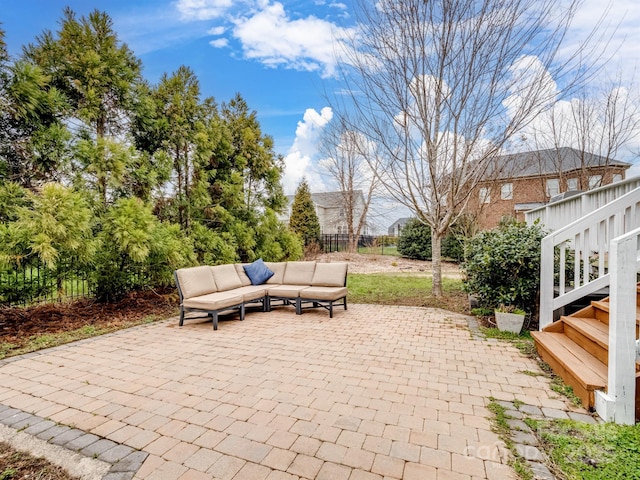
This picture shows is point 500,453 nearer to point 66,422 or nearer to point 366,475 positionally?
point 366,475

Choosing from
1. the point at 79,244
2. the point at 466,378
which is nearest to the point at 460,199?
the point at 466,378

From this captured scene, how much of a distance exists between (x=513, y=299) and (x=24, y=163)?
8760 mm

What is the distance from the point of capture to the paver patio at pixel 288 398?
7.00 ft

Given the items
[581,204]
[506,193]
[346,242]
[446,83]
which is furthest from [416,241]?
[581,204]

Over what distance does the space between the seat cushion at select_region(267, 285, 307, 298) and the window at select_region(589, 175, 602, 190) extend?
11.9 m

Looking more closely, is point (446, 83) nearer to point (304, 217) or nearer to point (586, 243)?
point (586, 243)

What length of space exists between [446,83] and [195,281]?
6.77m

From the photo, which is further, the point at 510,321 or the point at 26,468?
the point at 510,321

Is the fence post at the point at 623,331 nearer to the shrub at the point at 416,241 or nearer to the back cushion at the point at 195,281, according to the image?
the back cushion at the point at 195,281

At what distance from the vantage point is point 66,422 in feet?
8.62

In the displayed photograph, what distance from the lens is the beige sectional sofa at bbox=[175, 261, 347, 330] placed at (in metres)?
5.70

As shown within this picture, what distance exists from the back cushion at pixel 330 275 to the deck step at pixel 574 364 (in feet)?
11.4

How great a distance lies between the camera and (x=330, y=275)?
6840 millimetres

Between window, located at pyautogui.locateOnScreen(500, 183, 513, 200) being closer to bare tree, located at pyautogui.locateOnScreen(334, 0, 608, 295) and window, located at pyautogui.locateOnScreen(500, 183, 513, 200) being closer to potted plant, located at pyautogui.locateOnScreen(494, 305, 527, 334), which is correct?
bare tree, located at pyautogui.locateOnScreen(334, 0, 608, 295)
